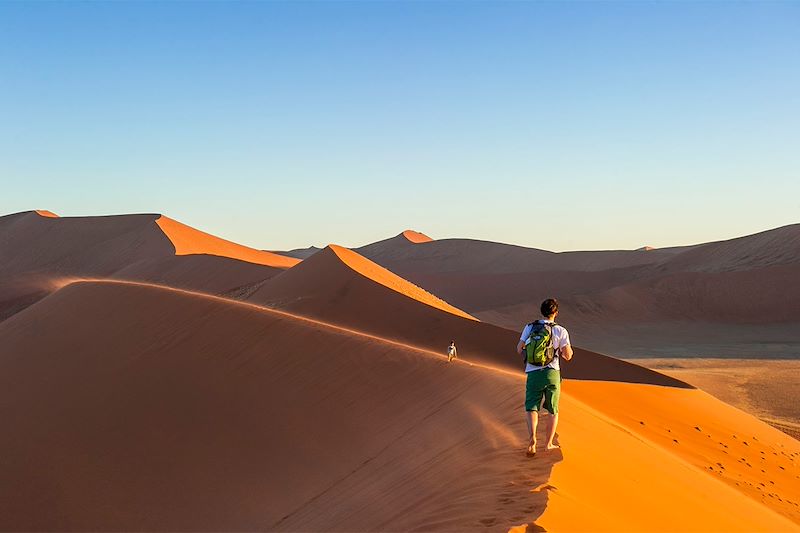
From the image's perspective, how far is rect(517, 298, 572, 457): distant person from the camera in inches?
254

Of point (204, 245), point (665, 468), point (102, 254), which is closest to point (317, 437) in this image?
point (665, 468)

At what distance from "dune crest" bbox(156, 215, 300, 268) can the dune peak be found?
6240 centimetres

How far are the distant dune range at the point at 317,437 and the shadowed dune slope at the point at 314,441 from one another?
35mm

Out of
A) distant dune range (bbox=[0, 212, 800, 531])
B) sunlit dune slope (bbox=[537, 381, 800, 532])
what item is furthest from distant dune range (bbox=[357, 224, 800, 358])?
distant dune range (bbox=[0, 212, 800, 531])

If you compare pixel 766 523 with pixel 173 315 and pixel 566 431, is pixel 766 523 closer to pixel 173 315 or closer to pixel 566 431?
pixel 566 431

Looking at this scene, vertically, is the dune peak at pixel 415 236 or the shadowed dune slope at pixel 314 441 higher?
the dune peak at pixel 415 236

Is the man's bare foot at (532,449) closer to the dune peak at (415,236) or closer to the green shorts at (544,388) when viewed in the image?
the green shorts at (544,388)

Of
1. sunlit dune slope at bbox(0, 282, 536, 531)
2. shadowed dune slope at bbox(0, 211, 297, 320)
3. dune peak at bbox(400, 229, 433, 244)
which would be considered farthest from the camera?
dune peak at bbox(400, 229, 433, 244)

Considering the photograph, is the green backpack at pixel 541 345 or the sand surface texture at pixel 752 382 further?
the sand surface texture at pixel 752 382

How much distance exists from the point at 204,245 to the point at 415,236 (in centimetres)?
7472

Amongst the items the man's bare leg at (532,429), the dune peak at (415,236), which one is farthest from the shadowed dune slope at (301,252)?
the man's bare leg at (532,429)

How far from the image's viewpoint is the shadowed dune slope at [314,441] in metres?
6.28

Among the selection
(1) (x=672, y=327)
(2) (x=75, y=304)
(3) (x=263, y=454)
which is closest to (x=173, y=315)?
(2) (x=75, y=304)

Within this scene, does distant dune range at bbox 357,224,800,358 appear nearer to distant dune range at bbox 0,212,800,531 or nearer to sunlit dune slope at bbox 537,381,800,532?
sunlit dune slope at bbox 537,381,800,532
